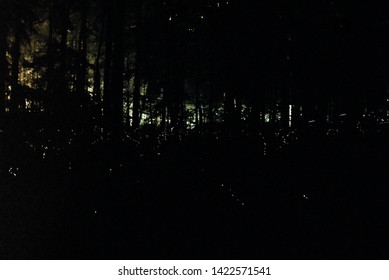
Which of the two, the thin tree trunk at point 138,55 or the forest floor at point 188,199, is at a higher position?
the thin tree trunk at point 138,55

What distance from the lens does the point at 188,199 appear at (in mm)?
8383

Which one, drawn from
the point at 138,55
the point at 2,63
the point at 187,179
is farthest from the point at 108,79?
the point at 138,55

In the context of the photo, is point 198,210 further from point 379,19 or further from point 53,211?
point 379,19

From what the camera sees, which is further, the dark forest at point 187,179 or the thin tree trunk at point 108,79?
the thin tree trunk at point 108,79

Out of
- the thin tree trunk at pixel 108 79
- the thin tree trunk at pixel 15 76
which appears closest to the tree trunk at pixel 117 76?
the thin tree trunk at pixel 108 79

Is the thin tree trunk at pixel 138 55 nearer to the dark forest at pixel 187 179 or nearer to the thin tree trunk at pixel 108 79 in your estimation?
the dark forest at pixel 187 179

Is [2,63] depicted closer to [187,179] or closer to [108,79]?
[108,79]

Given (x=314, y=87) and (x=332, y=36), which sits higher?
(x=332, y=36)

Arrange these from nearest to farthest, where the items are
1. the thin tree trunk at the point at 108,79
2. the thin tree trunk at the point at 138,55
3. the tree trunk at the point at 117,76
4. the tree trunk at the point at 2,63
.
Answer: the tree trunk at the point at 117,76 < the thin tree trunk at the point at 108,79 < the tree trunk at the point at 2,63 < the thin tree trunk at the point at 138,55

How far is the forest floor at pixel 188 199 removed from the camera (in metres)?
5.97

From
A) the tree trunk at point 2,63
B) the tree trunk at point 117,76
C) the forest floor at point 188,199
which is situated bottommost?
the forest floor at point 188,199

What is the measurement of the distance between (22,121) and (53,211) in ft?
18.9

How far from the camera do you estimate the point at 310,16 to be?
23203 millimetres
